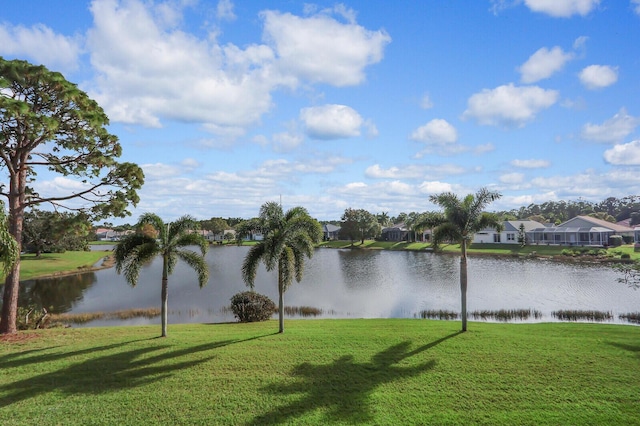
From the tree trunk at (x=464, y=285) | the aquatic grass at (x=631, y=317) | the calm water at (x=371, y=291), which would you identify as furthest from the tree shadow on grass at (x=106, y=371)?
the aquatic grass at (x=631, y=317)

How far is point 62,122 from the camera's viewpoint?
1909 cm

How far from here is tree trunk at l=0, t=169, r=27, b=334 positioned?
60.1 ft

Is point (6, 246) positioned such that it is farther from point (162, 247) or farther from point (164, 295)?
point (164, 295)

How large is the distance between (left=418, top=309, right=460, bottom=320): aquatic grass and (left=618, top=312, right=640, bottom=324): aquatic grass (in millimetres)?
9923

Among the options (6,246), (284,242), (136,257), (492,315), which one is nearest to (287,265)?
(284,242)

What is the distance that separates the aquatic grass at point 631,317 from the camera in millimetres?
23862

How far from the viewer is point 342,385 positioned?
1198cm

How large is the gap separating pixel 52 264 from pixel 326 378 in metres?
57.7

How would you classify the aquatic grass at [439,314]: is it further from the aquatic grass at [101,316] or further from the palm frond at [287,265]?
the aquatic grass at [101,316]

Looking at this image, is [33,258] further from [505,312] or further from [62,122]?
[505,312]

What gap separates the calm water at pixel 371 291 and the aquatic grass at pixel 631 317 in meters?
0.63

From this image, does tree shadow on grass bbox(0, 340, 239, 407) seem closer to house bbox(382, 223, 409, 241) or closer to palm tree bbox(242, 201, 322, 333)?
palm tree bbox(242, 201, 322, 333)

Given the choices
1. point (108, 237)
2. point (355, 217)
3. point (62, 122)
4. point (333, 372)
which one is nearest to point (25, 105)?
point (62, 122)

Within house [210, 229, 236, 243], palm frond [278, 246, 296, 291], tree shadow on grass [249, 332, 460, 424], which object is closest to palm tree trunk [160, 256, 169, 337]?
palm frond [278, 246, 296, 291]
